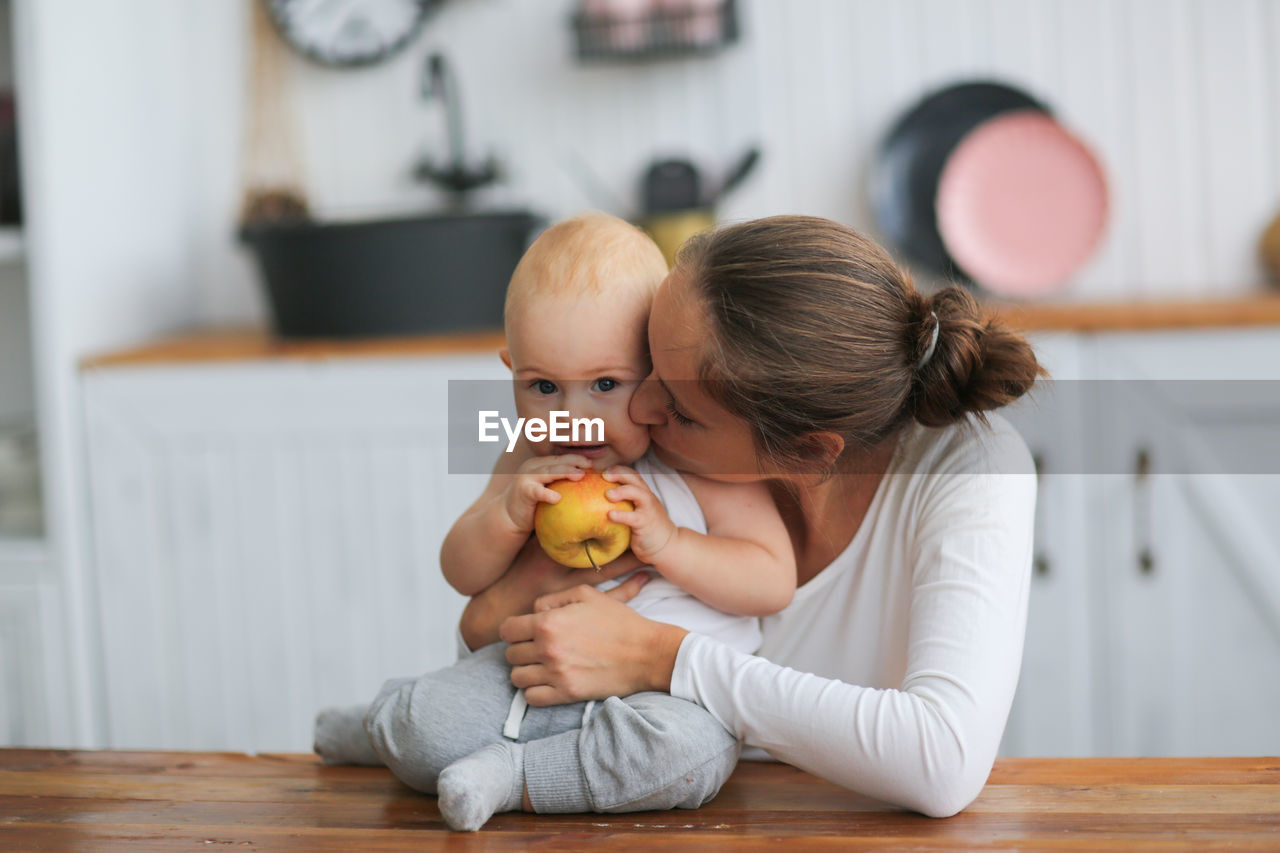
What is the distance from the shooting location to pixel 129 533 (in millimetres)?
2053

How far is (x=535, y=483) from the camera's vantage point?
0.93m

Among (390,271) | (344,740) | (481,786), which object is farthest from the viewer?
(390,271)

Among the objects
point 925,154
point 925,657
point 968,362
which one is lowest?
point 925,657

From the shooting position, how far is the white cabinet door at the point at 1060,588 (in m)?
1.90

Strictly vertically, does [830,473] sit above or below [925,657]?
above

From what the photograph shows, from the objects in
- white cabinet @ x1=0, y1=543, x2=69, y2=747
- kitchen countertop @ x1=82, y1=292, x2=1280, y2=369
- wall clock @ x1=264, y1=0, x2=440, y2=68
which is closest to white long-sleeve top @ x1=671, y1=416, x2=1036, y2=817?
kitchen countertop @ x1=82, y1=292, x2=1280, y2=369

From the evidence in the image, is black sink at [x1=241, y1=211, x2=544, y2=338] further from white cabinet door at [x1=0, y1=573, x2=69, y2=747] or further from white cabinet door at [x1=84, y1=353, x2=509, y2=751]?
white cabinet door at [x1=0, y1=573, x2=69, y2=747]

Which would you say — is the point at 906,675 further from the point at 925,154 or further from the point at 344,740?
the point at 925,154

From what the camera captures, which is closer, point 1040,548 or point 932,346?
point 932,346

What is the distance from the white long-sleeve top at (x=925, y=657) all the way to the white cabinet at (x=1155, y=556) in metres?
0.91

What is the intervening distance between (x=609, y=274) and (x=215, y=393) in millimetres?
1280

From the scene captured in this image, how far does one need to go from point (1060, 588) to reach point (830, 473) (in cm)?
106

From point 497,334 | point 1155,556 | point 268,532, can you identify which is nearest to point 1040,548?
point 1155,556

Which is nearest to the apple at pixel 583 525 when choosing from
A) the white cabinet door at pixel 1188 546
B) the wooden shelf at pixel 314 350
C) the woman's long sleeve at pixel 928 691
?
the woman's long sleeve at pixel 928 691
